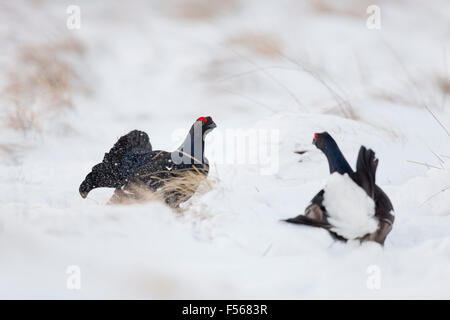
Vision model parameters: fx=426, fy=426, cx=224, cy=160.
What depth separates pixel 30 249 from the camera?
5.99 ft

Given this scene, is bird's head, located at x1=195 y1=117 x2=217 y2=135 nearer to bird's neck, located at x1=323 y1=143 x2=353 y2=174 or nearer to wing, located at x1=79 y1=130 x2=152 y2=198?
wing, located at x1=79 y1=130 x2=152 y2=198

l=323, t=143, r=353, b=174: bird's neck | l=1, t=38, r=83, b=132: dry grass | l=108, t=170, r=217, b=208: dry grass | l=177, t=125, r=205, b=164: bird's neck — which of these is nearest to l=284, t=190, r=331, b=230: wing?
l=323, t=143, r=353, b=174: bird's neck

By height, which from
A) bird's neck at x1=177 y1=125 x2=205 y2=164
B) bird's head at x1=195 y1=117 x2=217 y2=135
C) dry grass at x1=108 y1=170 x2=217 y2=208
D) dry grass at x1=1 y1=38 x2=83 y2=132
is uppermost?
dry grass at x1=1 y1=38 x2=83 y2=132

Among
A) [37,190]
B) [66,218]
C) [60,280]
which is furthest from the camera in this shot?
[37,190]

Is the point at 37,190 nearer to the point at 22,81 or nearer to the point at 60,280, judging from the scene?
the point at 60,280

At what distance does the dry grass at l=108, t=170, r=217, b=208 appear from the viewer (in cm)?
253

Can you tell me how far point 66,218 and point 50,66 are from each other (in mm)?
4088

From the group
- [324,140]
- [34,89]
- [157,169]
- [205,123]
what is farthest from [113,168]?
[34,89]

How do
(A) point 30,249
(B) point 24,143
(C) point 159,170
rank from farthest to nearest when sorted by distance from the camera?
(B) point 24,143
(C) point 159,170
(A) point 30,249

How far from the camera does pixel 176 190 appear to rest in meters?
2.60

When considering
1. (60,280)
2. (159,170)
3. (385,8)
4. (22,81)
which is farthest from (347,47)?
(60,280)

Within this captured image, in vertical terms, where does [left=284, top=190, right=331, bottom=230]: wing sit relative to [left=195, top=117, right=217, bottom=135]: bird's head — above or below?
below

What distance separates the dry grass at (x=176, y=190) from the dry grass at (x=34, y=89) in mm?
2813

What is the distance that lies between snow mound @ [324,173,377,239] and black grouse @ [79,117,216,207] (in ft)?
2.75
